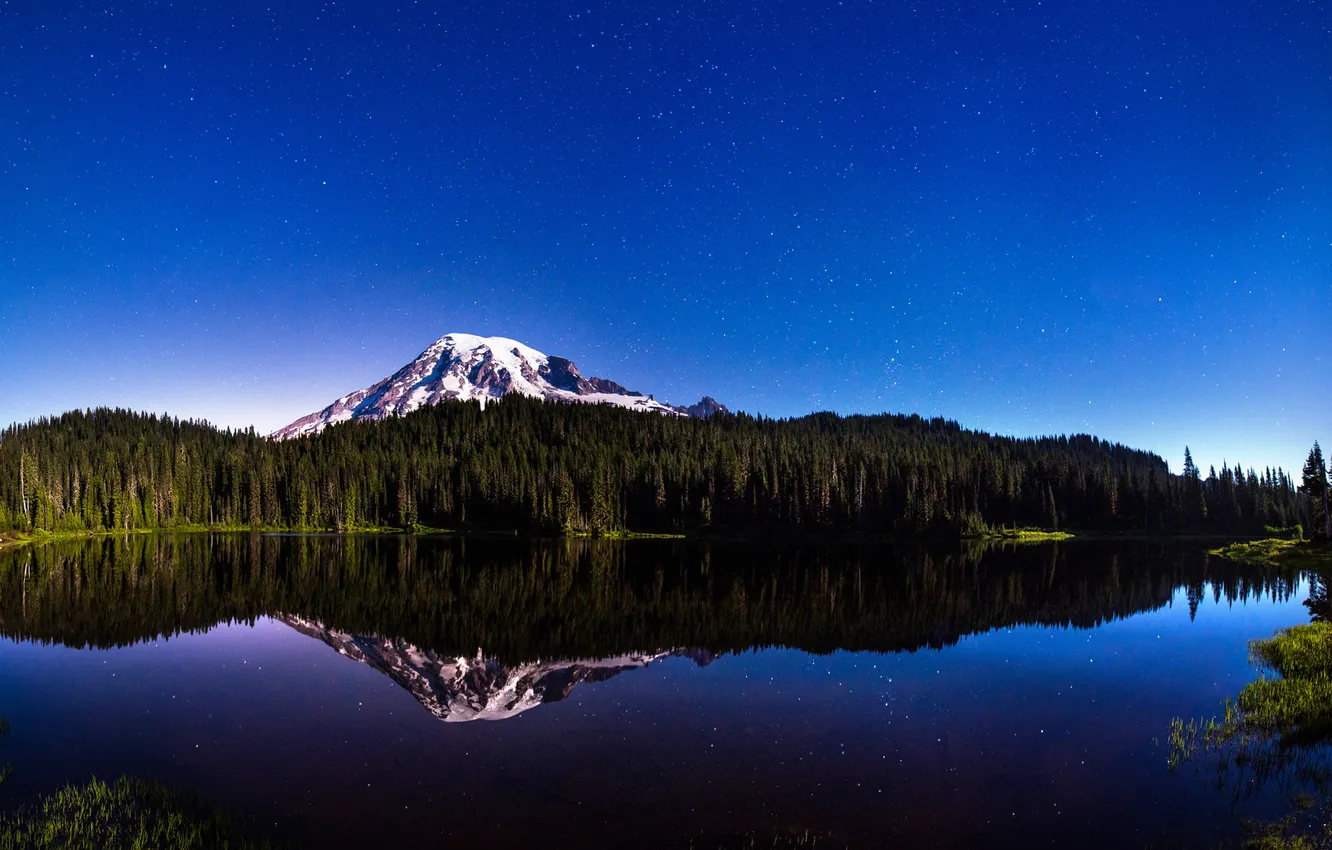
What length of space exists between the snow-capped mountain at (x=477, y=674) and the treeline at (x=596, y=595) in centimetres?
145

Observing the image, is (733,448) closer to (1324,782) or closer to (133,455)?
(133,455)

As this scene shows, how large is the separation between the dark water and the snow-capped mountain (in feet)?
0.61

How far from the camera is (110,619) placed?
43.2 metres

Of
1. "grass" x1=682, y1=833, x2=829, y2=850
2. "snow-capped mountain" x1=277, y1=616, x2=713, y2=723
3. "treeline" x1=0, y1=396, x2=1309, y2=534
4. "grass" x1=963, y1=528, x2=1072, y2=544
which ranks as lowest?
"grass" x1=963, y1=528, x2=1072, y2=544

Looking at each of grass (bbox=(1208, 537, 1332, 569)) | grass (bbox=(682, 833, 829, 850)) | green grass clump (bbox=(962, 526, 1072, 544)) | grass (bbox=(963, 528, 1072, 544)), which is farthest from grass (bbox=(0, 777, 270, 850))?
green grass clump (bbox=(962, 526, 1072, 544))

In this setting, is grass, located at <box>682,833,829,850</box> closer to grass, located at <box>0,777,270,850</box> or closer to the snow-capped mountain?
grass, located at <box>0,777,270,850</box>

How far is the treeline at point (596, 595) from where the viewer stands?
39.4 metres

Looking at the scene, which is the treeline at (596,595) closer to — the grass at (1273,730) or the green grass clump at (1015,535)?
the grass at (1273,730)

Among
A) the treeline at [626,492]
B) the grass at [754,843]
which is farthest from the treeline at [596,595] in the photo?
the treeline at [626,492]

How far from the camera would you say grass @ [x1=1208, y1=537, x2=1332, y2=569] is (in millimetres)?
79500

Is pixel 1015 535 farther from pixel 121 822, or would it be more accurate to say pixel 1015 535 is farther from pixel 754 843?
pixel 121 822

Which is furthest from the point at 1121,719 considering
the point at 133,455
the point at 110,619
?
the point at 133,455

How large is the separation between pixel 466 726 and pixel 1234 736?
73.0 ft

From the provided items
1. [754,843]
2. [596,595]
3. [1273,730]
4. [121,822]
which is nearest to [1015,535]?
[596,595]
